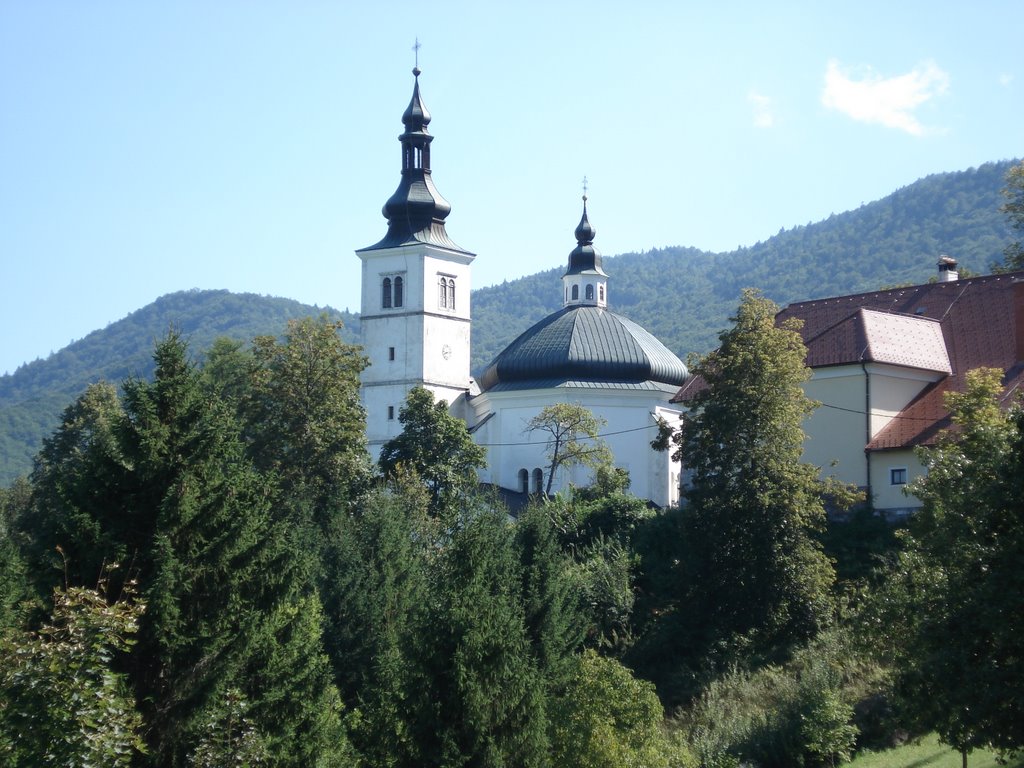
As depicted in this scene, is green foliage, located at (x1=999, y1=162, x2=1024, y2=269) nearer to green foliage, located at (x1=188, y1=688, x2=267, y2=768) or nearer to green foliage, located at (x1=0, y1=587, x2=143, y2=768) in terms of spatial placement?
green foliage, located at (x1=188, y1=688, x2=267, y2=768)

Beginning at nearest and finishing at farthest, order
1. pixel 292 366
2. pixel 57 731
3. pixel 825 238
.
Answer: pixel 57 731, pixel 292 366, pixel 825 238

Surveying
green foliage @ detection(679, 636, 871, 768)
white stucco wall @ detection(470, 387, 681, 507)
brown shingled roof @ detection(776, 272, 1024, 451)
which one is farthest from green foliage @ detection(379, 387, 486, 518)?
green foliage @ detection(679, 636, 871, 768)

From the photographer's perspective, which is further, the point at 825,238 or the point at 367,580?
the point at 825,238

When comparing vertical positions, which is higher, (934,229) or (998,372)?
(934,229)

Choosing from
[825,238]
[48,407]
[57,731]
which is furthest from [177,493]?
[825,238]

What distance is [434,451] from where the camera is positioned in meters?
51.3

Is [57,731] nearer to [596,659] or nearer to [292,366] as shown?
[596,659]

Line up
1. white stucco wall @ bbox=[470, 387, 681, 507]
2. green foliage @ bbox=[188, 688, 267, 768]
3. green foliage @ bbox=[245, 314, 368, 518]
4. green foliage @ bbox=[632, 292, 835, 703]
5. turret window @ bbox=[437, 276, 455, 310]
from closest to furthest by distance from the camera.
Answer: green foliage @ bbox=[188, 688, 267, 768] < green foliage @ bbox=[632, 292, 835, 703] < green foliage @ bbox=[245, 314, 368, 518] < white stucco wall @ bbox=[470, 387, 681, 507] < turret window @ bbox=[437, 276, 455, 310]

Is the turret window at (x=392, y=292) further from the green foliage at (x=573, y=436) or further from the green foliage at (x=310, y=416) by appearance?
the green foliage at (x=310, y=416)

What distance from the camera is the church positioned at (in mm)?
60594

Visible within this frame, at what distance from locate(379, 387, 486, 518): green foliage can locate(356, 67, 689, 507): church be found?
797 centimetres

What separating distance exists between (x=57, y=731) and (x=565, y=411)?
41.2m

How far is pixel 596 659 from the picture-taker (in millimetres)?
27000

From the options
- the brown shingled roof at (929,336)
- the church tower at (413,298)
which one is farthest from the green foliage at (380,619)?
the church tower at (413,298)
